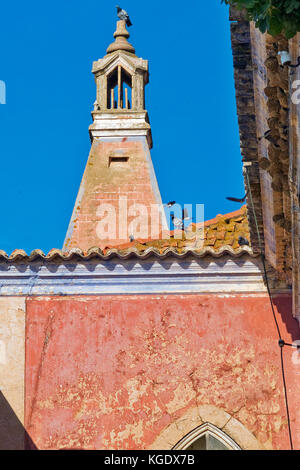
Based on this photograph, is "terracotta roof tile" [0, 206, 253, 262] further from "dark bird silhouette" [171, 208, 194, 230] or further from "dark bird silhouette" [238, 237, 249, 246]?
"dark bird silhouette" [171, 208, 194, 230]

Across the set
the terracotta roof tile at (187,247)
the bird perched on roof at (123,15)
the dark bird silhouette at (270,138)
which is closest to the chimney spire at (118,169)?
the bird perched on roof at (123,15)

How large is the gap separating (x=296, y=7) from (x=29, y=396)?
673 centimetres

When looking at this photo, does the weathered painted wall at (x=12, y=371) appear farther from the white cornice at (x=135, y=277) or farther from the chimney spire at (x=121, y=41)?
the chimney spire at (x=121, y=41)

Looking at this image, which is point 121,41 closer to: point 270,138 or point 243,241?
point 243,241

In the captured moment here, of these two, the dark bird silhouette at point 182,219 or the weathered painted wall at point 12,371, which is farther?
the dark bird silhouette at point 182,219

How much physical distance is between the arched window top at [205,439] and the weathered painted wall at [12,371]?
5.69 ft

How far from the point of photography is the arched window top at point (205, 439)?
396 inches

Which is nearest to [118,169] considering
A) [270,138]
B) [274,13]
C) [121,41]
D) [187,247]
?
[121,41]

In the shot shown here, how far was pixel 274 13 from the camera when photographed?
4719 millimetres

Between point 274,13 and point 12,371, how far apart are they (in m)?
6.67

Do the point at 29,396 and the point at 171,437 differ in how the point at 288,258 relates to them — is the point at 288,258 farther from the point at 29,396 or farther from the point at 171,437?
the point at 29,396

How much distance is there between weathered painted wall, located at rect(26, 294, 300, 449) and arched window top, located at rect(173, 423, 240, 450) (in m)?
0.08

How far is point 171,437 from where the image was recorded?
10141 mm

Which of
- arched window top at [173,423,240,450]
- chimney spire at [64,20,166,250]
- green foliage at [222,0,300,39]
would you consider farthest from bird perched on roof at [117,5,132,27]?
green foliage at [222,0,300,39]
